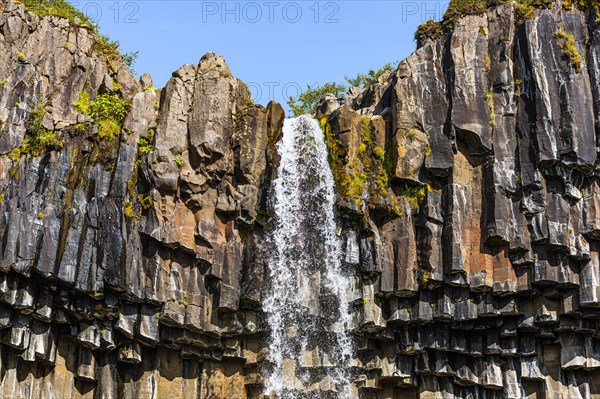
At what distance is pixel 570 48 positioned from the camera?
25812mm

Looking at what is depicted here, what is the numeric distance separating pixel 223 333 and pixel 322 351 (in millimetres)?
3125

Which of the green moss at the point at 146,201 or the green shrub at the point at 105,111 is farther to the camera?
the green shrub at the point at 105,111

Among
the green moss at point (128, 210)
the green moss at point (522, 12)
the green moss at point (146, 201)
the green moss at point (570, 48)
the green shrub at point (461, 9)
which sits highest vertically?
the green shrub at point (461, 9)

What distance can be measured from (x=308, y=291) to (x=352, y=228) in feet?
7.95

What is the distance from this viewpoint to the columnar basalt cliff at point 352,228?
78.9ft

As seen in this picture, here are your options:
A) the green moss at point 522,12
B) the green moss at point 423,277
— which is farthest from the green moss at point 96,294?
the green moss at point 522,12

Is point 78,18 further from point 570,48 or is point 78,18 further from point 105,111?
point 570,48

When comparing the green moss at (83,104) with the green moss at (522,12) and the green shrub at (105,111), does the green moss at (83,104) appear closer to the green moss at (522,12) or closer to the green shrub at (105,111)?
the green shrub at (105,111)

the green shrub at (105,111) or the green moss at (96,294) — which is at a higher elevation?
the green shrub at (105,111)

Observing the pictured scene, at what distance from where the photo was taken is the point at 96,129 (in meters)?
25.5

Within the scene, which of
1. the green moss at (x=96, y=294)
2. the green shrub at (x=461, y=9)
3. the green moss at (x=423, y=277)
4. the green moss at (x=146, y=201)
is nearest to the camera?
the green moss at (x=96, y=294)

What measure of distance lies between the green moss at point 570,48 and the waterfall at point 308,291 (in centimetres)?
818

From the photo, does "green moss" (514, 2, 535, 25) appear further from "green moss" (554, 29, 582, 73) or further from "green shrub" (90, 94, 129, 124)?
"green shrub" (90, 94, 129, 124)

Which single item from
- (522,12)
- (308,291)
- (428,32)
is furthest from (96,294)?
(522,12)
